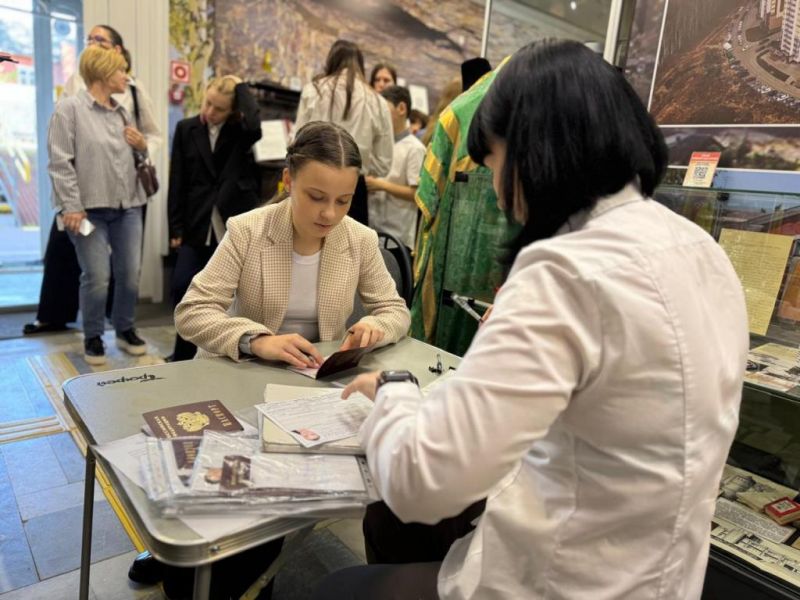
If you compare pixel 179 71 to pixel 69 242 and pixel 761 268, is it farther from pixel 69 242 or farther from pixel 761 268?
pixel 761 268

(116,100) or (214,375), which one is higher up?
(116,100)

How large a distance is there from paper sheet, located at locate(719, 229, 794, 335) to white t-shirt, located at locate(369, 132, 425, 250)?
1.81 metres

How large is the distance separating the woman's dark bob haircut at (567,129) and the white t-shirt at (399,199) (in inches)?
91.5

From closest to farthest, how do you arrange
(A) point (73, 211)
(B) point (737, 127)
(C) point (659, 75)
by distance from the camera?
(B) point (737, 127)
(C) point (659, 75)
(A) point (73, 211)

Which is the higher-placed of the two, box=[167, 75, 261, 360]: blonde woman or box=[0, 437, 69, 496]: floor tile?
box=[167, 75, 261, 360]: blonde woman

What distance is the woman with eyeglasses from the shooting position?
10.1 ft

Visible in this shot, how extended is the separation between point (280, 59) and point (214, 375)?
371 cm

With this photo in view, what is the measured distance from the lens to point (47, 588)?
5.09 feet

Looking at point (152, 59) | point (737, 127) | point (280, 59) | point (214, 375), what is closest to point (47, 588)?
point (214, 375)

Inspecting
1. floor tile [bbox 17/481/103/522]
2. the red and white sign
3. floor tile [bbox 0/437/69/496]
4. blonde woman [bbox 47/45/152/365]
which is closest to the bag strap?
blonde woman [bbox 47/45/152/365]

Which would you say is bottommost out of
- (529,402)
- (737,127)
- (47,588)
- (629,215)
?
(47,588)

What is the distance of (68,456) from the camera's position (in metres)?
2.19

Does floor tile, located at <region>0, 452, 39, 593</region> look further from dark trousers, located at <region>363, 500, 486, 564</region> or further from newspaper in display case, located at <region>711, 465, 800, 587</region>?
newspaper in display case, located at <region>711, 465, 800, 587</region>

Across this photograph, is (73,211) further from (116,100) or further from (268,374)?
(268,374)
